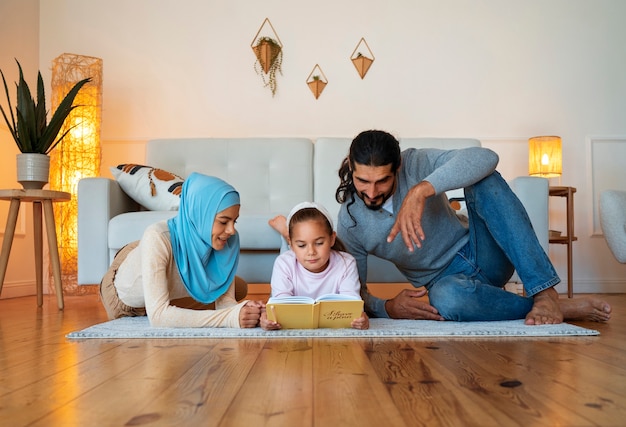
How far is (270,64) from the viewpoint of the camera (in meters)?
4.21

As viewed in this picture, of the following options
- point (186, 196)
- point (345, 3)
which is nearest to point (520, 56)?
point (345, 3)

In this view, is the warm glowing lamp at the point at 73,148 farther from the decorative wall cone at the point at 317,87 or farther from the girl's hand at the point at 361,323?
the girl's hand at the point at 361,323

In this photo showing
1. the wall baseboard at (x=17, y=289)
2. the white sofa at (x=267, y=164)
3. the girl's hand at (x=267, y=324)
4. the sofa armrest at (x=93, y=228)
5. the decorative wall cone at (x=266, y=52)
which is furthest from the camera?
the decorative wall cone at (x=266, y=52)

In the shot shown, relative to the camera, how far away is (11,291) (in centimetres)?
376

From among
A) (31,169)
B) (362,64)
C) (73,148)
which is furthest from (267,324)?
(362,64)

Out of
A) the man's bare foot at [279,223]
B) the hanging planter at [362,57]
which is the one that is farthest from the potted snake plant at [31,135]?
the hanging planter at [362,57]

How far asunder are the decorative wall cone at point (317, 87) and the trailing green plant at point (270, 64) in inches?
9.4

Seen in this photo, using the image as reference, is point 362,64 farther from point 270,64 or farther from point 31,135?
point 31,135

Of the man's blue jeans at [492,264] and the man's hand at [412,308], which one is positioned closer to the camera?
the man's blue jeans at [492,264]

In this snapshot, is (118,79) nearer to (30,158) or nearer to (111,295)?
(30,158)

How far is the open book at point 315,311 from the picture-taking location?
1758 mm

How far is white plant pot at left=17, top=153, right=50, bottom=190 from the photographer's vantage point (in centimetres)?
Result: 298

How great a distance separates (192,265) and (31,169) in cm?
143

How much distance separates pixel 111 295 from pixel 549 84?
3.40 meters
